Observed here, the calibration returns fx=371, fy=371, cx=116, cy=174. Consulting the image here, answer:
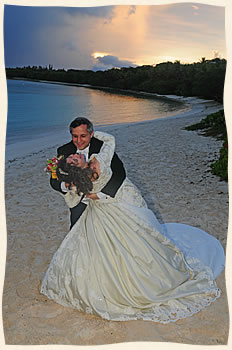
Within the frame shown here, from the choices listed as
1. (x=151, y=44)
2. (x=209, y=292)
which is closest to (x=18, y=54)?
(x=151, y=44)

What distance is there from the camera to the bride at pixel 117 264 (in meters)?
2.68

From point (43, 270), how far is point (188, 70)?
5191 mm

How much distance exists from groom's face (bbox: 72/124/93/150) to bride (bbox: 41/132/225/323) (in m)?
0.15

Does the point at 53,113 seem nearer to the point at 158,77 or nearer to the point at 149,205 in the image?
the point at 158,77

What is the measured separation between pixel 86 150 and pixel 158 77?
706 centimetres

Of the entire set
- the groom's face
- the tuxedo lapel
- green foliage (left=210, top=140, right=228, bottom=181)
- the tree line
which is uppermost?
the tree line

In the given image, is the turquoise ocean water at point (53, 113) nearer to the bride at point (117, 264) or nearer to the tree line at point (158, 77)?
the tree line at point (158, 77)

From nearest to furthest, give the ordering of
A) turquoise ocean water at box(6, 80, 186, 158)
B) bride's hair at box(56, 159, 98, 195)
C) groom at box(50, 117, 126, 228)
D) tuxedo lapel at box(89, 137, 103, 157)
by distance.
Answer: bride's hair at box(56, 159, 98, 195), groom at box(50, 117, 126, 228), tuxedo lapel at box(89, 137, 103, 157), turquoise ocean water at box(6, 80, 186, 158)

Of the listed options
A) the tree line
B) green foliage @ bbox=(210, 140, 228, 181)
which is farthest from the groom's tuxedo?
green foliage @ bbox=(210, 140, 228, 181)

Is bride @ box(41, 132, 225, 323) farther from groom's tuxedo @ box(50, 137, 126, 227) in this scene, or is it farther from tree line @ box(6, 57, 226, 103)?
tree line @ box(6, 57, 226, 103)

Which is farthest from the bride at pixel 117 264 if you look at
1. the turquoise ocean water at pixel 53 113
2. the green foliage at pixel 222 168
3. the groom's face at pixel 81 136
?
the turquoise ocean water at pixel 53 113

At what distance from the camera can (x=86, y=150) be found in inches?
108

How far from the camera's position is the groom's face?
8.50 feet

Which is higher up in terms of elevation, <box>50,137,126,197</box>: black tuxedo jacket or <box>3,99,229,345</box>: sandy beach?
<box>50,137,126,197</box>: black tuxedo jacket
